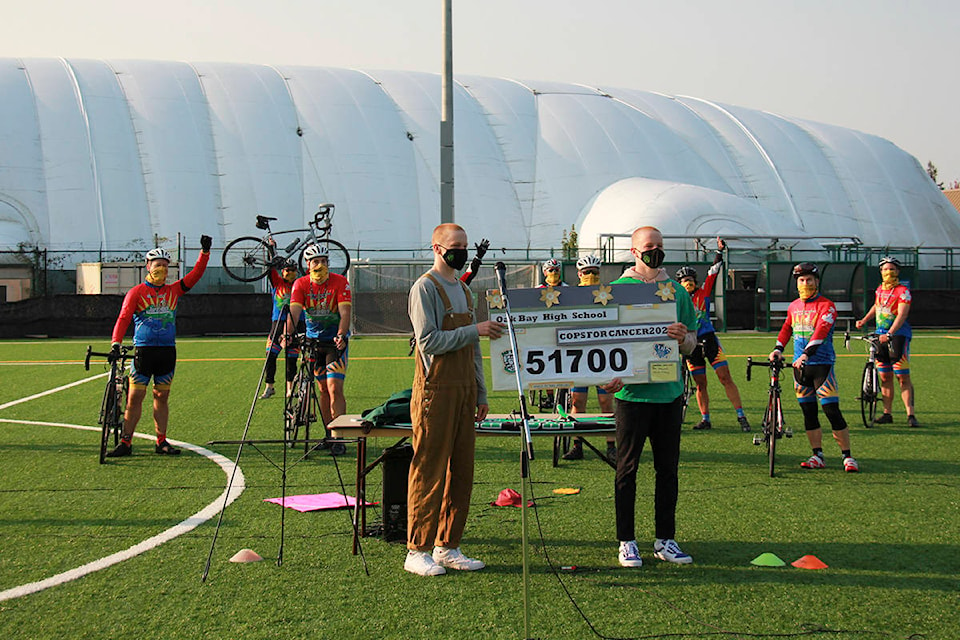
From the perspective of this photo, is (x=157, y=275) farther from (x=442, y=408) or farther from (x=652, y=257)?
(x=652, y=257)

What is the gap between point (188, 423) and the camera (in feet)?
41.2

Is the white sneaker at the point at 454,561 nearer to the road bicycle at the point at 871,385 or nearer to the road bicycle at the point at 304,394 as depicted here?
the road bicycle at the point at 304,394

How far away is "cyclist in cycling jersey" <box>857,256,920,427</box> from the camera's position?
40.2 ft

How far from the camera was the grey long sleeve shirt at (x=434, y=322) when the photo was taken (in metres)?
5.74

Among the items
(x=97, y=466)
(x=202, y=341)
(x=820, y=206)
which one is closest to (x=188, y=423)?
(x=97, y=466)

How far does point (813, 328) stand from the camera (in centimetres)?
907

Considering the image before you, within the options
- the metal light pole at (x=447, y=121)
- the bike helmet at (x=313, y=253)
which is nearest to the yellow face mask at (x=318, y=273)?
the bike helmet at (x=313, y=253)

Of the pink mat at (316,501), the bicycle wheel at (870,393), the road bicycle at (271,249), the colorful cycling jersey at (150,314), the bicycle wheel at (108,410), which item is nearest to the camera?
the pink mat at (316,501)

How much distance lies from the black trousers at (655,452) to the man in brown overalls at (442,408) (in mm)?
987

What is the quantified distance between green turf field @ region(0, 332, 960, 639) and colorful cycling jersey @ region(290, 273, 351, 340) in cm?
142

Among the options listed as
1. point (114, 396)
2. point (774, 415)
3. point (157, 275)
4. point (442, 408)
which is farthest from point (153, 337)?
point (774, 415)

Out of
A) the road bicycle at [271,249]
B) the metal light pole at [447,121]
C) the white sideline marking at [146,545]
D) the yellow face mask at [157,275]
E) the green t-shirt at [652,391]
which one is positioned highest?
the metal light pole at [447,121]

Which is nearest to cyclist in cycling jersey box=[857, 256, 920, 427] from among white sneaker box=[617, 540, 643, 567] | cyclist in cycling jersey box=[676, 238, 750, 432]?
cyclist in cycling jersey box=[676, 238, 750, 432]

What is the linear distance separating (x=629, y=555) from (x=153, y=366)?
6.01 metres
